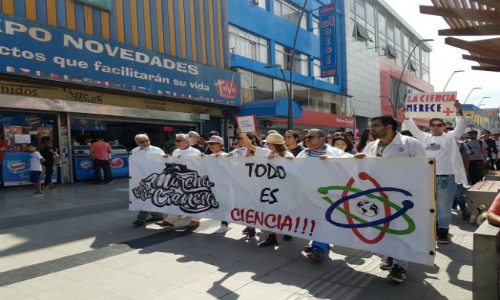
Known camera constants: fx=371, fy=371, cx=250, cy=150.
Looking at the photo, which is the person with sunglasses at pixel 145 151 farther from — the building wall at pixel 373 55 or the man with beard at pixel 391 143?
the building wall at pixel 373 55

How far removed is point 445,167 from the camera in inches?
207

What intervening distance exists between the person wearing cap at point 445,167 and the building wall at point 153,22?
11.4 meters

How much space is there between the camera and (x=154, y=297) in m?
3.56

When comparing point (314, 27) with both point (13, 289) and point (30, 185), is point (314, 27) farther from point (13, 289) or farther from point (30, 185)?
point (13, 289)

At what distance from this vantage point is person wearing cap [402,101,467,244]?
512cm

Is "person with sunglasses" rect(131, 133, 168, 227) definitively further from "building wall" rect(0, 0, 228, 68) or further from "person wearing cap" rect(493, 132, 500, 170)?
"person wearing cap" rect(493, 132, 500, 170)

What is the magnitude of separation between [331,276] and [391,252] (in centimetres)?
70

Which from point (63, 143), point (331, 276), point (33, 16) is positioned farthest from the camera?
point (63, 143)

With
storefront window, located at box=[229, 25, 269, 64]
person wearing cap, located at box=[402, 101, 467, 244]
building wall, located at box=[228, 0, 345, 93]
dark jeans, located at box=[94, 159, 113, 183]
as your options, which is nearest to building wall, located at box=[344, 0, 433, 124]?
building wall, located at box=[228, 0, 345, 93]

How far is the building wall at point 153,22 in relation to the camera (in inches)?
454

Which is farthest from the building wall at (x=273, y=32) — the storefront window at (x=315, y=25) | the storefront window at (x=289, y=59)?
the storefront window at (x=315, y=25)

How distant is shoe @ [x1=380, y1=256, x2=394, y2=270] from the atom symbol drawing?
370mm

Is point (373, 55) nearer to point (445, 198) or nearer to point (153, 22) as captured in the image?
point (153, 22)

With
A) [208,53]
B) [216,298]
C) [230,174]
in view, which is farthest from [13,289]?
[208,53]
